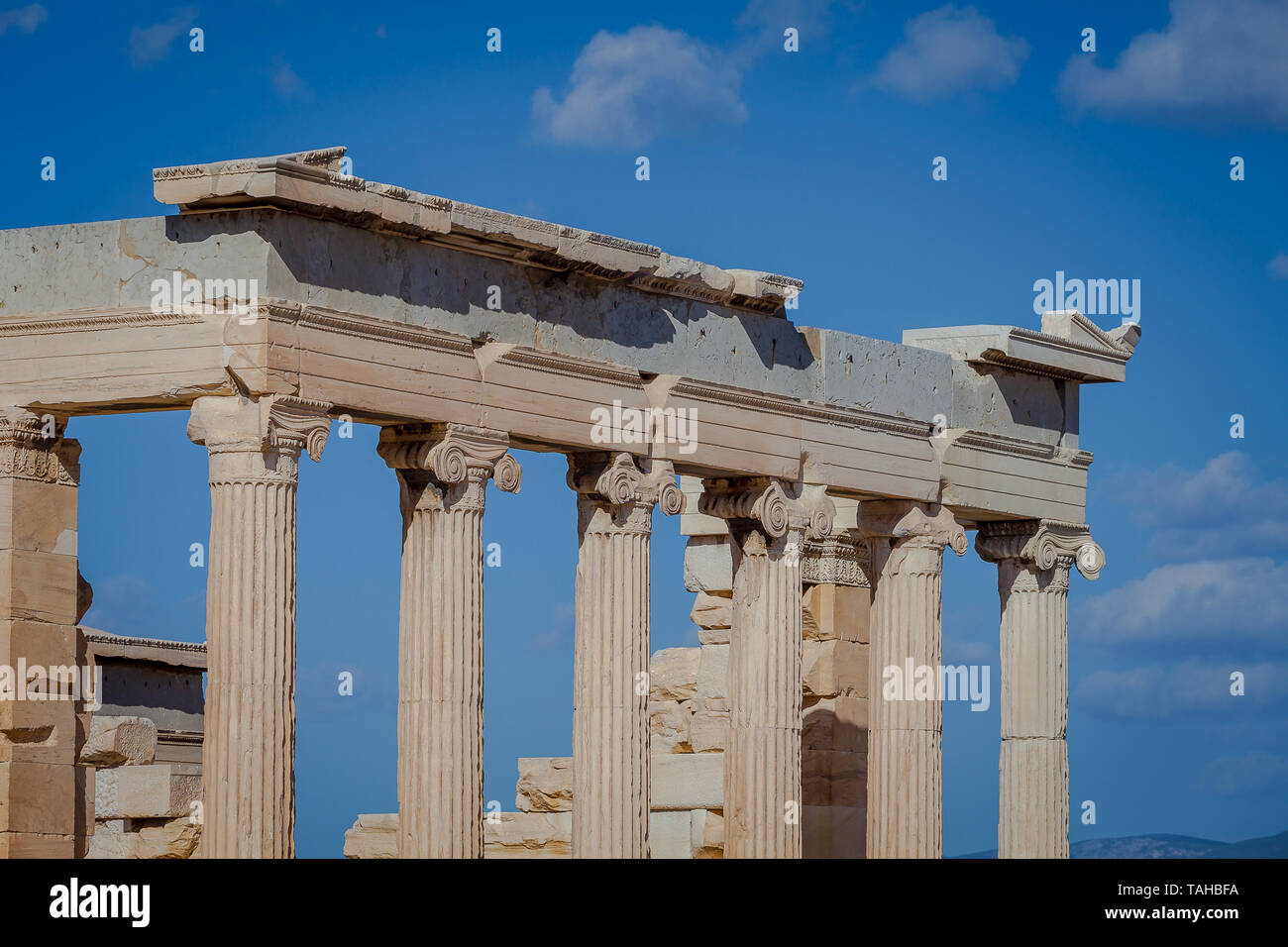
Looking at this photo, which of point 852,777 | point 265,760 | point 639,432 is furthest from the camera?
point 852,777

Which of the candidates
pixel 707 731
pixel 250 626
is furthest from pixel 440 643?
pixel 707 731

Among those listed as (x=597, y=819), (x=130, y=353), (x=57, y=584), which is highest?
(x=130, y=353)

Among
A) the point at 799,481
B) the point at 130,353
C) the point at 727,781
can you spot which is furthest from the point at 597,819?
the point at 130,353

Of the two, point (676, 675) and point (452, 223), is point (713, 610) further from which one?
point (452, 223)

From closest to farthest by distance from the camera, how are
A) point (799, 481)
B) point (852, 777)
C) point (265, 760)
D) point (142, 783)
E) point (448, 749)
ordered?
1. point (265, 760)
2. point (448, 749)
3. point (799, 481)
4. point (142, 783)
5. point (852, 777)

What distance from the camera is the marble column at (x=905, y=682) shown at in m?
32.7

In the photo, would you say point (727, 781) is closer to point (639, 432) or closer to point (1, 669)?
point (639, 432)

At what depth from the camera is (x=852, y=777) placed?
3609cm

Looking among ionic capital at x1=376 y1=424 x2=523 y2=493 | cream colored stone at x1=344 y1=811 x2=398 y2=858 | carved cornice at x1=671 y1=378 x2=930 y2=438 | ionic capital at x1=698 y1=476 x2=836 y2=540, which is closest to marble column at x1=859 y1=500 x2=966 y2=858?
carved cornice at x1=671 y1=378 x2=930 y2=438

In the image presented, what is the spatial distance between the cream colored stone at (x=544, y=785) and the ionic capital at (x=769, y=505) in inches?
200

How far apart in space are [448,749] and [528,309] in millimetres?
4378

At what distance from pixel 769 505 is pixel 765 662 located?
1.66 meters

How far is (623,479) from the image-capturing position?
2922 cm

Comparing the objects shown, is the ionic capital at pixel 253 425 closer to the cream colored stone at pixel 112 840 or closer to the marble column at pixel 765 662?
the marble column at pixel 765 662
